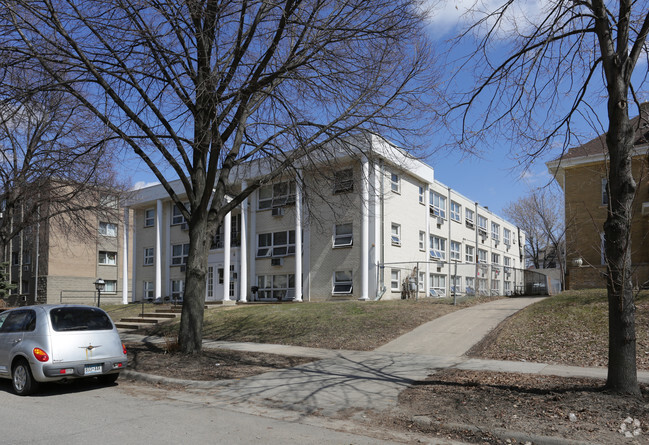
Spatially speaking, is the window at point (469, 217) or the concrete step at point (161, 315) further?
the window at point (469, 217)

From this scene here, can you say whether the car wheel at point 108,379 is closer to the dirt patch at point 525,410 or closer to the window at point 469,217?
the dirt patch at point 525,410

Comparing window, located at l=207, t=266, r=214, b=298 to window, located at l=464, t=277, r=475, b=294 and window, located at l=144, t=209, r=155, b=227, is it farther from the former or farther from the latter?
window, located at l=464, t=277, r=475, b=294

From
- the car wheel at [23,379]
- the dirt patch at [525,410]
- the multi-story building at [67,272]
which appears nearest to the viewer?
the dirt patch at [525,410]

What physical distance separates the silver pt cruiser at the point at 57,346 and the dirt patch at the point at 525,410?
17.5 ft

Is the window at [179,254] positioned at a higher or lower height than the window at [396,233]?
lower

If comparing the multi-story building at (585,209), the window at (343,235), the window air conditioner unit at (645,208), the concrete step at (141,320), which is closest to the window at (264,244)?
the window at (343,235)

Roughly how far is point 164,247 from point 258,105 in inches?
916

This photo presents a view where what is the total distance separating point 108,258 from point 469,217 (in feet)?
98.9

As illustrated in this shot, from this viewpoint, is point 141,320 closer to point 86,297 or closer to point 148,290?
point 148,290

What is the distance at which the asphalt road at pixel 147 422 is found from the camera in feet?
19.9

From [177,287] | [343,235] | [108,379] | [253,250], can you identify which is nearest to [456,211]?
[343,235]

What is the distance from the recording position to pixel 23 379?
8.84 meters

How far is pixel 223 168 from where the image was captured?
1216cm

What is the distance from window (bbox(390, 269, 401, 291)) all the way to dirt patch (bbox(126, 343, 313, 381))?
39.7 feet
